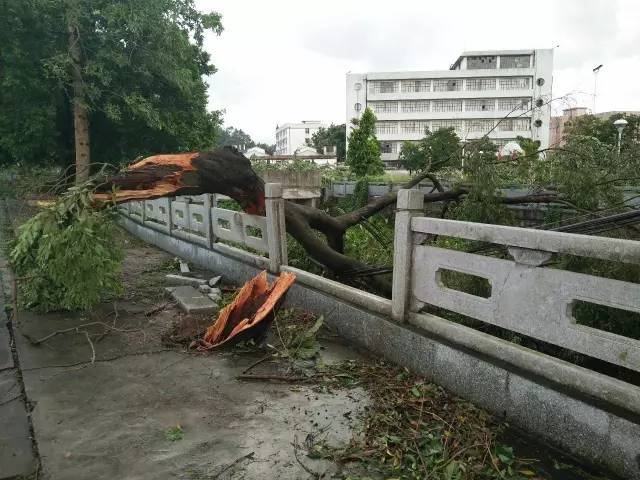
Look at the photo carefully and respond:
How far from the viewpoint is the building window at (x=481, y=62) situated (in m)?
62.9

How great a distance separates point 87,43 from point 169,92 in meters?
3.18

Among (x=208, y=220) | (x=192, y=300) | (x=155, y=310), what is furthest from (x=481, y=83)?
(x=155, y=310)

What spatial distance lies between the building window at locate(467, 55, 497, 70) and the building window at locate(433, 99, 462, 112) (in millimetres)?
4956

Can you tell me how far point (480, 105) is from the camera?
205 feet

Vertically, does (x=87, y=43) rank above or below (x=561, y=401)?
above

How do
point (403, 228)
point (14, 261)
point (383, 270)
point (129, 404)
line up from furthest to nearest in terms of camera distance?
point (383, 270), point (14, 261), point (403, 228), point (129, 404)

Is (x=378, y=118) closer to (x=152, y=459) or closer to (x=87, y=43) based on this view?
(x=87, y=43)

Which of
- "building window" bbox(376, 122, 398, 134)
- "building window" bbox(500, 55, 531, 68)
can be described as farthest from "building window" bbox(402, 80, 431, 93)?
"building window" bbox(500, 55, 531, 68)

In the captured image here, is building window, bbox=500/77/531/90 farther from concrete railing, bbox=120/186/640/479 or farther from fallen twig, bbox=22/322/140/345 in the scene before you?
fallen twig, bbox=22/322/140/345

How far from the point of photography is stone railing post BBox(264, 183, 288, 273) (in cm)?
582

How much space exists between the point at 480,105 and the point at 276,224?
62301 millimetres

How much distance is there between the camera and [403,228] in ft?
12.8

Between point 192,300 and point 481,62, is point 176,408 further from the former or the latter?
point 481,62

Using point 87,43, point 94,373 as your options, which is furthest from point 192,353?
point 87,43
